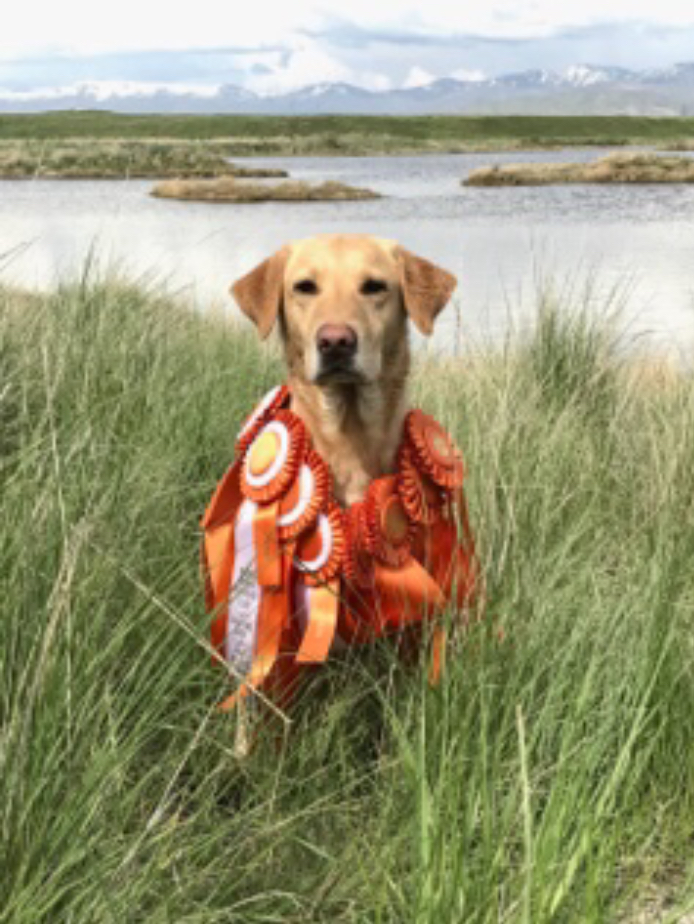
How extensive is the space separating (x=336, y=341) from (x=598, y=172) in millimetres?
39394

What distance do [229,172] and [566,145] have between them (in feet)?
125

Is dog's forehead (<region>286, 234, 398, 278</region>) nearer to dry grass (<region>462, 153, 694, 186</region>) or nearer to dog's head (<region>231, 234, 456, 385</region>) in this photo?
dog's head (<region>231, 234, 456, 385</region>)

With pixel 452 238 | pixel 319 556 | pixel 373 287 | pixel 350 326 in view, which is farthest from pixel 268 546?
pixel 452 238

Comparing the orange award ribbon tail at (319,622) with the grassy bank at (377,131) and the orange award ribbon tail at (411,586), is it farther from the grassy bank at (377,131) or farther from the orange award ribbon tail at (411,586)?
the grassy bank at (377,131)

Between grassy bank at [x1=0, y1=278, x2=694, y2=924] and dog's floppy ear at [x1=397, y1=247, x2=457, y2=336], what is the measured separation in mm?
566

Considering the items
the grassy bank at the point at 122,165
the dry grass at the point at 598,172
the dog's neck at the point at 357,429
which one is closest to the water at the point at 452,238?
the dog's neck at the point at 357,429

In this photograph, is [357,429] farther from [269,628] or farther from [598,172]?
[598,172]

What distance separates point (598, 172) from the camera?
129 feet

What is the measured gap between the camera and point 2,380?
11.9 feet

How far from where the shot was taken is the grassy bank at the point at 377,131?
72312 mm

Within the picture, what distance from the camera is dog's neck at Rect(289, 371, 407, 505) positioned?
114 inches

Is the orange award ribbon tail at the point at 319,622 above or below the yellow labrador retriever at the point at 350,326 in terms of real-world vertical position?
below

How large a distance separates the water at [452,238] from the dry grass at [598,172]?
187 cm

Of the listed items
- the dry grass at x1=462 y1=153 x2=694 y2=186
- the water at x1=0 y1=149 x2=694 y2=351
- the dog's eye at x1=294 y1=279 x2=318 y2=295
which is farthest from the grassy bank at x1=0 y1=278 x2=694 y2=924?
the dry grass at x1=462 y1=153 x2=694 y2=186
